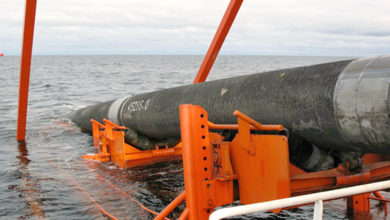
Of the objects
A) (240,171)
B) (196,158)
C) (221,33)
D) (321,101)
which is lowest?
(240,171)

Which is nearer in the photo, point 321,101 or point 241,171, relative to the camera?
point 321,101

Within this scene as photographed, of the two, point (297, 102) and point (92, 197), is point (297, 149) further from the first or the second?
point (92, 197)

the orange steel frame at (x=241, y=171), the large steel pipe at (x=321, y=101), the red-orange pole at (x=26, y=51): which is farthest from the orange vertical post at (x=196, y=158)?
the red-orange pole at (x=26, y=51)

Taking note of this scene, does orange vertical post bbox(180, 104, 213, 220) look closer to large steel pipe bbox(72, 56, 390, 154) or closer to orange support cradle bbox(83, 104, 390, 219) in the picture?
orange support cradle bbox(83, 104, 390, 219)

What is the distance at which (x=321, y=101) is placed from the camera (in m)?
3.37

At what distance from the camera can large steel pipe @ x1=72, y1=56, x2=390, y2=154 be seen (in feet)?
9.95

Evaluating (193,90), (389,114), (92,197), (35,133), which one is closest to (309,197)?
(389,114)

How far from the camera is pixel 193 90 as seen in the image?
5.16 meters

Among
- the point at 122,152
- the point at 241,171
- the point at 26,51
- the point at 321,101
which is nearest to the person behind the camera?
the point at 321,101

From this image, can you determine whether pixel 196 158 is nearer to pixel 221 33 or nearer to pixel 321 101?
pixel 321 101

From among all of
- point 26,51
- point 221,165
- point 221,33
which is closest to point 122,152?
point 221,33

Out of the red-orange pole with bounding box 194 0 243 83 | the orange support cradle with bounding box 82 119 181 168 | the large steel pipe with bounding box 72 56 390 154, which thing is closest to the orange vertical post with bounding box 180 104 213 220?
the large steel pipe with bounding box 72 56 390 154

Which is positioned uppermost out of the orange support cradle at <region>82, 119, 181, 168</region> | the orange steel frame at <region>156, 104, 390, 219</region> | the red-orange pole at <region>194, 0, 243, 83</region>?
the red-orange pole at <region>194, 0, 243, 83</region>

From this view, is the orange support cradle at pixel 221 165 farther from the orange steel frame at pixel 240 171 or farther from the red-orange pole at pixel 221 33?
the red-orange pole at pixel 221 33
